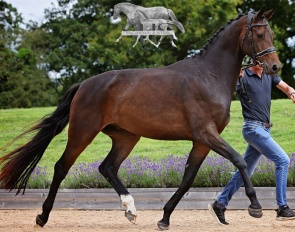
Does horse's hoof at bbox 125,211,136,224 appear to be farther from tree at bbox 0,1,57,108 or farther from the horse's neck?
tree at bbox 0,1,57,108

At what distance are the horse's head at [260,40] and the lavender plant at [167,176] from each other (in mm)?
2777

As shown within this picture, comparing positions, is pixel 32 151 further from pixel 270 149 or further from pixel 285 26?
pixel 285 26

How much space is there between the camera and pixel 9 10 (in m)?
31.2

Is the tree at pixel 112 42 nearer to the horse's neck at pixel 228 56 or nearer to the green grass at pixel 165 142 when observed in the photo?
the green grass at pixel 165 142

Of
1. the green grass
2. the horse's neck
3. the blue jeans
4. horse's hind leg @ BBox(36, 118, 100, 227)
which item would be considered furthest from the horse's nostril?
the green grass

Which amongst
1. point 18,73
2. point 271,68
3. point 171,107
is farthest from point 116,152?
point 18,73

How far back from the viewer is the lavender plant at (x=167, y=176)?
363 inches

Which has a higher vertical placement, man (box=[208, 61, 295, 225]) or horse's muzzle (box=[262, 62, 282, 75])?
horse's muzzle (box=[262, 62, 282, 75])

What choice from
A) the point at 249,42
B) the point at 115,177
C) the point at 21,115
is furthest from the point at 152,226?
the point at 21,115

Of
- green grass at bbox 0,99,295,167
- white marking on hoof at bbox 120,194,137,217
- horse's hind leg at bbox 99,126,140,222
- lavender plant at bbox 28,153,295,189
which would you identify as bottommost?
green grass at bbox 0,99,295,167

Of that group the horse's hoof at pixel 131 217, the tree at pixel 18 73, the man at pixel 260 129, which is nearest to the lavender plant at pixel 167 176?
the man at pixel 260 129

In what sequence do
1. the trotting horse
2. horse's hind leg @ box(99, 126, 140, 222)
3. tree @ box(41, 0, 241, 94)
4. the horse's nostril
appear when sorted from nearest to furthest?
the horse's nostril → horse's hind leg @ box(99, 126, 140, 222) → the trotting horse → tree @ box(41, 0, 241, 94)

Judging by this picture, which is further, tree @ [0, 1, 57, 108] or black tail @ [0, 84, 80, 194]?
tree @ [0, 1, 57, 108]

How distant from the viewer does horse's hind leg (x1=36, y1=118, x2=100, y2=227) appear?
290 inches
